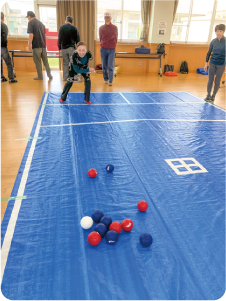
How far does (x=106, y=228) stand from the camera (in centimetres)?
167

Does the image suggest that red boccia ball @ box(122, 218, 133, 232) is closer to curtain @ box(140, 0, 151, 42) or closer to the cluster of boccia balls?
the cluster of boccia balls

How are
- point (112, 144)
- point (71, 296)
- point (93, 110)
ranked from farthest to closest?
point (93, 110)
point (112, 144)
point (71, 296)

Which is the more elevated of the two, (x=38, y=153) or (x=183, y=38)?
(x=183, y=38)

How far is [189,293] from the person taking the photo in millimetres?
1331

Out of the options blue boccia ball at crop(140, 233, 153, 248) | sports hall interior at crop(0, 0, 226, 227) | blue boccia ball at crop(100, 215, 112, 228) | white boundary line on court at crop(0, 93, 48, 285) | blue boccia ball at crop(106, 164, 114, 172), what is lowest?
white boundary line on court at crop(0, 93, 48, 285)

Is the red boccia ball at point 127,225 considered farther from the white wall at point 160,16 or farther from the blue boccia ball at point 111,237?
the white wall at point 160,16

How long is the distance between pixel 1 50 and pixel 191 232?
20.6 feet

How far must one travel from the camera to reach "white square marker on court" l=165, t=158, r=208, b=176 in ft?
8.21

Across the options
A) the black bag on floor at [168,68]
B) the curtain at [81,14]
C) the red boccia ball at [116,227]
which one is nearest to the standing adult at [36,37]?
the curtain at [81,14]

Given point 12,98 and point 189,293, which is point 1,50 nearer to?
point 12,98

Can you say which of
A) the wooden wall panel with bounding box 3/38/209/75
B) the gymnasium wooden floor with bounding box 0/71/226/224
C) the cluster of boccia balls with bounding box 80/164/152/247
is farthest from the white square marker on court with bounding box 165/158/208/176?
the wooden wall panel with bounding box 3/38/209/75

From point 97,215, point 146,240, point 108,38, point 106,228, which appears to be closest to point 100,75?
point 108,38

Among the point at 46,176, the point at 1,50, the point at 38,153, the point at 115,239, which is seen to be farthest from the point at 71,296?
the point at 1,50

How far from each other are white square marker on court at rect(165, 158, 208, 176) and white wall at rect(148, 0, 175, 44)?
24.2 ft
